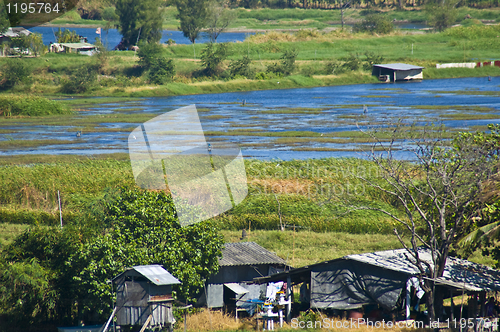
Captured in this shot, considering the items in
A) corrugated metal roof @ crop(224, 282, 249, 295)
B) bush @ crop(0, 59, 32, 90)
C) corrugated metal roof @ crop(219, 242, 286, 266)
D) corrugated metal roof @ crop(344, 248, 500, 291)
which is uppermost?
bush @ crop(0, 59, 32, 90)

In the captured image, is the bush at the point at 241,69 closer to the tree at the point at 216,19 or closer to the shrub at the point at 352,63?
the shrub at the point at 352,63

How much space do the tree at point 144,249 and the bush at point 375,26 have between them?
118m

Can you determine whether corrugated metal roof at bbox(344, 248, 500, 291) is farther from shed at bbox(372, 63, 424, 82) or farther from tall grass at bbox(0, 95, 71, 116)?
shed at bbox(372, 63, 424, 82)

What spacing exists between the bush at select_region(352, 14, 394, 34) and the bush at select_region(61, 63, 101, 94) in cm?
6845

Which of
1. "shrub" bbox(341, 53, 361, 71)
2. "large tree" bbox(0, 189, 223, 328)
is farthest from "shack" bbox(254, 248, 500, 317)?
"shrub" bbox(341, 53, 361, 71)

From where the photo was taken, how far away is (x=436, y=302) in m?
19.6

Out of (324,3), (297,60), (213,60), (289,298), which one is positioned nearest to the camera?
(289,298)

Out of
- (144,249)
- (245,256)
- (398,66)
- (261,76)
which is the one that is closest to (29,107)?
(261,76)

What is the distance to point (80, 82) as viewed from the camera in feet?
281

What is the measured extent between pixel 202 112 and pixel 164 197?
49.1 m

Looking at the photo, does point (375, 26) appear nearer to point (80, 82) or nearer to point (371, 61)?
point (371, 61)

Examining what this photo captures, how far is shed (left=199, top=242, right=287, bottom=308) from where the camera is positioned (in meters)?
22.6

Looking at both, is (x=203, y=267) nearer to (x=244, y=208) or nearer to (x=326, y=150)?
(x=244, y=208)

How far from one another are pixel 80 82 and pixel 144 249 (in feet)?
232
